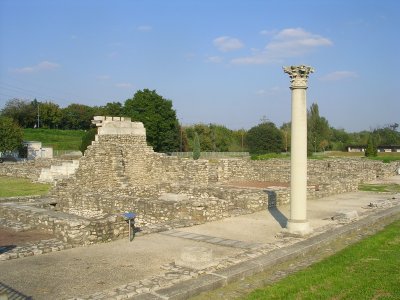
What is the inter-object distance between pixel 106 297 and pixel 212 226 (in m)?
6.33

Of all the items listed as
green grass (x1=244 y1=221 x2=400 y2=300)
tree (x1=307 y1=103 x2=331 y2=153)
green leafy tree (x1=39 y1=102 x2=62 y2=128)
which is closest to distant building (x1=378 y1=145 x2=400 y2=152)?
tree (x1=307 y1=103 x2=331 y2=153)

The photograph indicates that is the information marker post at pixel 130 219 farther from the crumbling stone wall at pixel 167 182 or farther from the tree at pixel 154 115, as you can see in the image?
the tree at pixel 154 115

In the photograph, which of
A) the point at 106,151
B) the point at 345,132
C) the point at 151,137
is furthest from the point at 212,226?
the point at 345,132

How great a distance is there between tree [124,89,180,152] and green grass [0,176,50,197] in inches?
1079

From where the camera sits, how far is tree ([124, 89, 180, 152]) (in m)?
55.0

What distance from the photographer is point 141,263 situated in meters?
8.34

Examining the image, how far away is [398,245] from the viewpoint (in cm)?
1016

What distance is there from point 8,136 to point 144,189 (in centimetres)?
3408

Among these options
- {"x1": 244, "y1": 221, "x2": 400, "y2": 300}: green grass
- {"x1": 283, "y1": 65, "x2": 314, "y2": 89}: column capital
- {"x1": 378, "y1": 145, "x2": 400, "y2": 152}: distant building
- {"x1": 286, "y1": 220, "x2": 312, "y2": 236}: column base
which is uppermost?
{"x1": 283, "y1": 65, "x2": 314, "y2": 89}: column capital

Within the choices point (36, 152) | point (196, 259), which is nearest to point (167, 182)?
point (196, 259)

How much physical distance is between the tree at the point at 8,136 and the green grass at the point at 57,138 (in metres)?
14.4

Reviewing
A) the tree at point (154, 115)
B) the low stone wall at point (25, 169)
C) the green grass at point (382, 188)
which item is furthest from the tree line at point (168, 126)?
the green grass at point (382, 188)

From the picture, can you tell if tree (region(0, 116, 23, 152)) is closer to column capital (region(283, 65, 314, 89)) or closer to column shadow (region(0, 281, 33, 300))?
column capital (region(283, 65, 314, 89))

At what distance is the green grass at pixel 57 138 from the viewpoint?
65.3 m
